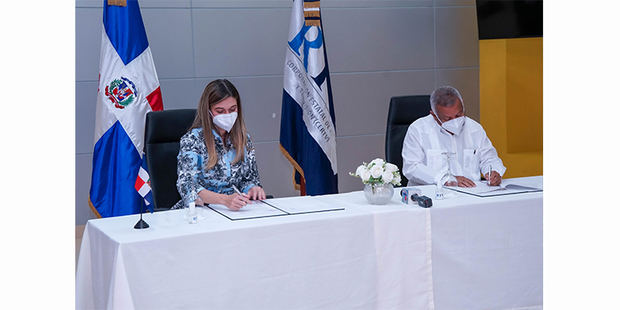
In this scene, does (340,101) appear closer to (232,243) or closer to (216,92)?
(216,92)

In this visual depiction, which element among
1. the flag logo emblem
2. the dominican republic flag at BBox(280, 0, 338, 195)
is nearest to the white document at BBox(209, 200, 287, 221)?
the flag logo emblem

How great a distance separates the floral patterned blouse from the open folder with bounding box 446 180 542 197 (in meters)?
1.00

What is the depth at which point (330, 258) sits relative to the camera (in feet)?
8.56

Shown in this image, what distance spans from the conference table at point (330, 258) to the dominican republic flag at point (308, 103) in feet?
5.36

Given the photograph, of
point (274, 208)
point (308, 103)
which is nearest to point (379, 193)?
point (274, 208)

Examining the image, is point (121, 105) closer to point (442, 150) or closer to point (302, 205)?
point (302, 205)

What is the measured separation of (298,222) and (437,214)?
62 centimetres

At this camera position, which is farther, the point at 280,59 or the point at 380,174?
the point at 280,59

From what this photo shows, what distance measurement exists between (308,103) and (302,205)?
189cm

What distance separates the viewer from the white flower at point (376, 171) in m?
2.86

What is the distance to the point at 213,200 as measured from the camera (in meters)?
2.88

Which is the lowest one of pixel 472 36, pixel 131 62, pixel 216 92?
pixel 216 92

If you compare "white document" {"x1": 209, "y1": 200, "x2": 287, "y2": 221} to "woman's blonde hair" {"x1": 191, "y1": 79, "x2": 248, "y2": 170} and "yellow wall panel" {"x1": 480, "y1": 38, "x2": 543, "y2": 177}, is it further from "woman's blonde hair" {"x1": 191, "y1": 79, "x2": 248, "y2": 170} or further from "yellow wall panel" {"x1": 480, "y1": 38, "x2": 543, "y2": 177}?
"yellow wall panel" {"x1": 480, "y1": 38, "x2": 543, "y2": 177}

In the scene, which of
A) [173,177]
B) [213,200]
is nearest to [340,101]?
[173,177]
